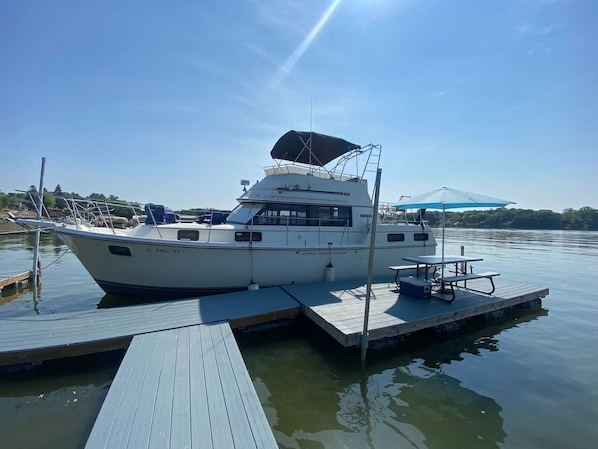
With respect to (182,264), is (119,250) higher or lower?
higher

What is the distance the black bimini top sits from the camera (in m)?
9.30

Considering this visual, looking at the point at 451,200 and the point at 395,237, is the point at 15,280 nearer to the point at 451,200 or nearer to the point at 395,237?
the point at 395,237

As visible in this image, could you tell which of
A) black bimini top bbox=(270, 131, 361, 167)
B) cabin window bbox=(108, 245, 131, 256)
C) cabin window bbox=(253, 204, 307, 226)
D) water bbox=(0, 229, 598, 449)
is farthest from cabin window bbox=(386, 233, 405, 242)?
cabin window bbox=(108, 245, 131, 256)

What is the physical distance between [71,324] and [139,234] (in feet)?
8.78

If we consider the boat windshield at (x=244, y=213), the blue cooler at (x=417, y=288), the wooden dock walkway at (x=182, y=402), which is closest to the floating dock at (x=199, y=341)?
the wooden dock walkway at (x=182, y=402)

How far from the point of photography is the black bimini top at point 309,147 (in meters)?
9.30

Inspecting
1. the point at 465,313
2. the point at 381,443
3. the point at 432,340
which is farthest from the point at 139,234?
the point at 465,313

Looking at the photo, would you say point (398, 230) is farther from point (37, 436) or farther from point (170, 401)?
point (37, 436)

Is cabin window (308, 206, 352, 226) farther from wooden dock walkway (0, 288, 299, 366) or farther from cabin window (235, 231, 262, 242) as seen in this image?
wooden dock walkway (0, 288, 299, 366)

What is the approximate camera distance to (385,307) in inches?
257

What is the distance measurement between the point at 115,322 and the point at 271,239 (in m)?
4.34

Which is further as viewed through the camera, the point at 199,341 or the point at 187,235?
the point at 187,235

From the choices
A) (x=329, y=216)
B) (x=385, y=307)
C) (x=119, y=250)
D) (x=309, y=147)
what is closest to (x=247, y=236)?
(x=329, y=216)

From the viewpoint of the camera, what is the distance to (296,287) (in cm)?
808
